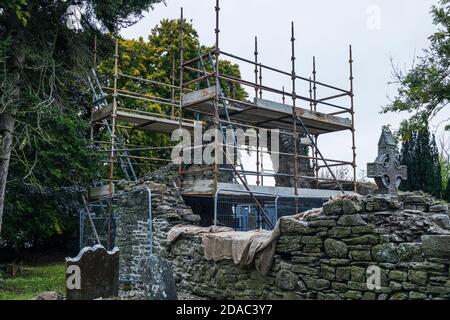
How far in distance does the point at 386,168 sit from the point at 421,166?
1262 centimetres

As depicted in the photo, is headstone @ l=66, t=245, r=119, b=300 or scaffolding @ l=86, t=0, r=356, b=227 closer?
headstone @ l=66, t=245, r=119, b=300

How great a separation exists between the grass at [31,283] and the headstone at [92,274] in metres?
3.73

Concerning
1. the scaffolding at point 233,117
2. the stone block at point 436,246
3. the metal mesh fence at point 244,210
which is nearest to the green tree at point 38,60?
the scaffolding at point 233,117

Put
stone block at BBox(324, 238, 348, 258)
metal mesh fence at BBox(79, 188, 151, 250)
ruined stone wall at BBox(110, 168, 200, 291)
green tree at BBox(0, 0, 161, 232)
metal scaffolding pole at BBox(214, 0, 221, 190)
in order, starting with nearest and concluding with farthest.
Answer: stone block at BBox(324, 238, 348, 258) < ruined stone wall at BBox(110, 168, 200, 291) < metal scaffolding pole at BBox(214, 0, 221, 190) < metal mesh fence at BBox(79, 188, 151, 250) < green tree at BBox(0, 0, 161, 232)

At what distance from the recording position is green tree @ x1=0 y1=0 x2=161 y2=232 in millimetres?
11625

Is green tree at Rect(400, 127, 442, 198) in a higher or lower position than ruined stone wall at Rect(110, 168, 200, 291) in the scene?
higher

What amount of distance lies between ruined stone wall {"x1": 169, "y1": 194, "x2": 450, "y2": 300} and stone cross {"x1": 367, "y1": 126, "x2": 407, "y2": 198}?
601 millimetres

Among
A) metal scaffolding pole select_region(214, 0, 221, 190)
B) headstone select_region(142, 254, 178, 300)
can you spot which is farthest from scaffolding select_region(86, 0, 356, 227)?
headstone select_region(142, 254, 178, 300)

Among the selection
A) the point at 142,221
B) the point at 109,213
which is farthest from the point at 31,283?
the point at 142,221

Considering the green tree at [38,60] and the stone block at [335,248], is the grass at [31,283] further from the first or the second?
the stone block at [335,248]

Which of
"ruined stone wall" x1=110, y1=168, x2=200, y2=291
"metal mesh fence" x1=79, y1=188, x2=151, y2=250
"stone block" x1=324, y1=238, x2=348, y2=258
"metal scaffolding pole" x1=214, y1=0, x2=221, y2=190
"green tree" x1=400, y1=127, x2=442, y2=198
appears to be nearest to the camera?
"stone block" x1=324, y1=238, x2=348, y2=258

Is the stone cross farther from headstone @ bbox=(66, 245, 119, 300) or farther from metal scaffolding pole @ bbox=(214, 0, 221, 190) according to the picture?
headstone @ bbox=(66, 245, 119, 300)

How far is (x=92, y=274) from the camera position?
6.64m
